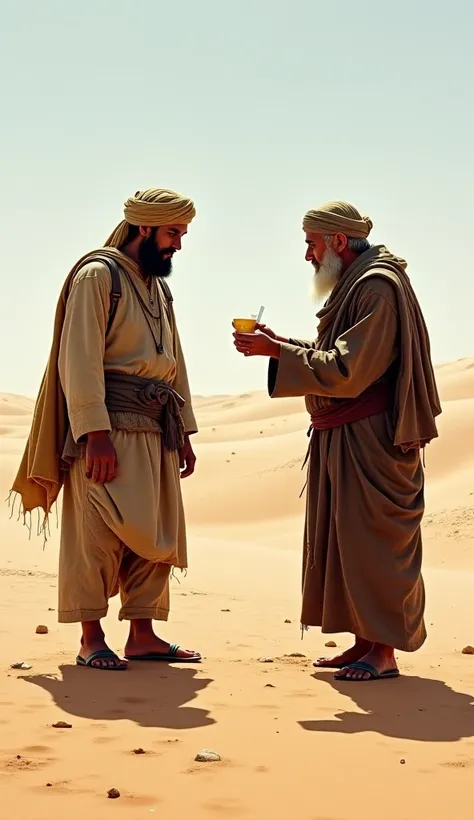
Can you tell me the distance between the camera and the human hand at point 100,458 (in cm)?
581

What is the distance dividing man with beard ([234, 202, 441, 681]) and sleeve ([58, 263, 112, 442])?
71 centimetres

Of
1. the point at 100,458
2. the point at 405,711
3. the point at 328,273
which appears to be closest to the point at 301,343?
the point at 328,273

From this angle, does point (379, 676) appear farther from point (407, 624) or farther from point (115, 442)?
point (115, 442)

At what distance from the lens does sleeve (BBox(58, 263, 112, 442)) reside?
19.0 feet

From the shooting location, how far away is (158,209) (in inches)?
240

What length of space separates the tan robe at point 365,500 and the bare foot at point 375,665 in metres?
0.10

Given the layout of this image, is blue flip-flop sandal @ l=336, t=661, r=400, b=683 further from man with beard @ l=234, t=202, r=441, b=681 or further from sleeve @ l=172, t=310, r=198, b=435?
sleeve @ l=172, t=310, r=198, b=435

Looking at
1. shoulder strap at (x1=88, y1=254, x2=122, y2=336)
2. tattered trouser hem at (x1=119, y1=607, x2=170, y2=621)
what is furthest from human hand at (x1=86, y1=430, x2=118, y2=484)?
tattered trouser hem at (x1=119, y1=607, x2=170, y2=621)

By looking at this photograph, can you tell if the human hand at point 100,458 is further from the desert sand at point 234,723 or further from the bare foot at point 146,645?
the desert sand at point 234,723

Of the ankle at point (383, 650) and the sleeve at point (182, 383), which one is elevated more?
the sleeve at point (182, 383)

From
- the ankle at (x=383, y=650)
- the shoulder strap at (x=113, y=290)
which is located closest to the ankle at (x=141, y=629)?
the ankle at (x=383, y=650)

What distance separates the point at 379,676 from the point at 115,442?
5.62ft

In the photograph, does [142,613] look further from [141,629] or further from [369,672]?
[369,672]

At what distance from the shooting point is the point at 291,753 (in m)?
4.14
